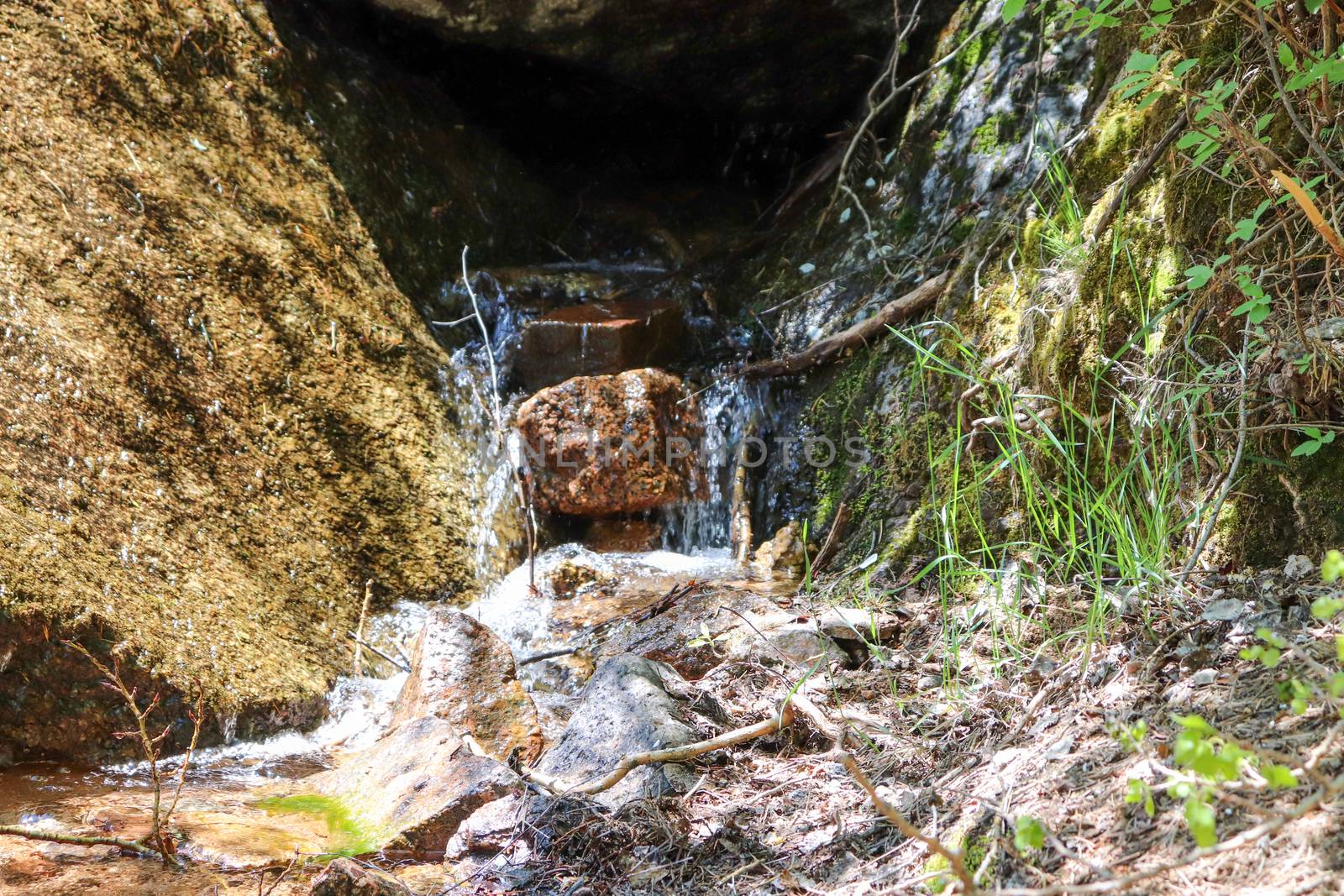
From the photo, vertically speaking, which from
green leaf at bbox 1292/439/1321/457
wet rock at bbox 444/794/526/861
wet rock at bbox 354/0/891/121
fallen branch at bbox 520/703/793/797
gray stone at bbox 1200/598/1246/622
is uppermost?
wet rock at bbox 354/0/891/121

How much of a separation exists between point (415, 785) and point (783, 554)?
2345 mm

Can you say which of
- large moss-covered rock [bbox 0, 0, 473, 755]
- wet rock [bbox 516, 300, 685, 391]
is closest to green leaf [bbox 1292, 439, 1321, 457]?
large moss-covered rock [bbox 0, 0, 473, 755]

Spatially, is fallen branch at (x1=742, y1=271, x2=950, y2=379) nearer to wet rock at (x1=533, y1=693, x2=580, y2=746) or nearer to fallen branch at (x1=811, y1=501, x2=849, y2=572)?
fallen branch at (x1=811, y1=501, x2=849, y2=572)

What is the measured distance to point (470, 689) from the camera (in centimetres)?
302

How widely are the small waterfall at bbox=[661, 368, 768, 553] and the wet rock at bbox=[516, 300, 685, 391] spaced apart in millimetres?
532

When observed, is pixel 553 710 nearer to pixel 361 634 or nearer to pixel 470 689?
pixel 470 689

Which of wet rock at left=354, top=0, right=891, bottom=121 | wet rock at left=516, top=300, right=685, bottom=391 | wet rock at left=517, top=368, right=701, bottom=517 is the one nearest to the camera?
wet rock at left=517, top=368, right=701, bottom=517

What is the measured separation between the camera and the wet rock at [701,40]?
5867 millimetres

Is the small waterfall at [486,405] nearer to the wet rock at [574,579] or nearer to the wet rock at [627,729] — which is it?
the wet rock at [574,579]

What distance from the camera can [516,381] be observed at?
560 cm

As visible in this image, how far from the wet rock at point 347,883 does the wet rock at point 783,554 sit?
268 cm

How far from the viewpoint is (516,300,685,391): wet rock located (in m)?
5.41

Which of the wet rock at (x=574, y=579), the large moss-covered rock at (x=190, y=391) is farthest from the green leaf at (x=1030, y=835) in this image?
the wet rock at (x=574, y=579)

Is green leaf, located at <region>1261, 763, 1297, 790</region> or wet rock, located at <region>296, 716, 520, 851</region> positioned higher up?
green leaf, located at <region>1261, 763, 1297, 790</region>
